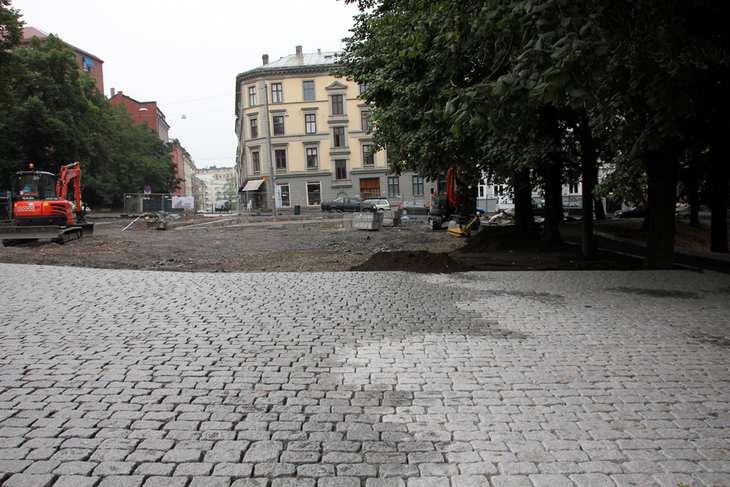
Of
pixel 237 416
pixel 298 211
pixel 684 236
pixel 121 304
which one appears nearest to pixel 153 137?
pixel 298 211

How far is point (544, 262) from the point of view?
13.5 meters

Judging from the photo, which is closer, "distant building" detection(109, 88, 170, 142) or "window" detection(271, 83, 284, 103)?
"window" detection(271, 83, 284, 103)

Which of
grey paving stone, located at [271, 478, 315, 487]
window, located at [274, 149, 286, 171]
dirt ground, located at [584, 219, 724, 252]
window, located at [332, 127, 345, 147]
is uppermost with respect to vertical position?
window, located at [332, 127, 345, 147]

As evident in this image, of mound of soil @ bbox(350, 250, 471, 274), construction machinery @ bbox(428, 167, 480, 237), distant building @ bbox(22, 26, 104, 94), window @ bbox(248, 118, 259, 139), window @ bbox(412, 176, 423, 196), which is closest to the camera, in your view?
mound of soil @ bbox(350, 250, 471, 274)

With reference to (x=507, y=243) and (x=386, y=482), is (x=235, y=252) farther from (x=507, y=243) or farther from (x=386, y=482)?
(x=386, y=482)

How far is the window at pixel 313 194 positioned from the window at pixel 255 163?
637cm

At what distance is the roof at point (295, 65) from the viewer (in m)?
62.7

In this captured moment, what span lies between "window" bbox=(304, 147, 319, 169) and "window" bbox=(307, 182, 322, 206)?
2036mm

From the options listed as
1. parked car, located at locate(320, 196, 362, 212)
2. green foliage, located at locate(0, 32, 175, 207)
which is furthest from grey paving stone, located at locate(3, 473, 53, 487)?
parked car, located at locate(320, 196, 362, 212)

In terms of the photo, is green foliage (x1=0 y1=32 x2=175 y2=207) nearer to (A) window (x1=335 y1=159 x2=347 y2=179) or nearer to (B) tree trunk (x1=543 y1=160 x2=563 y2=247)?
(A) window (x1=335 y1=159 x2=347 y2=179)

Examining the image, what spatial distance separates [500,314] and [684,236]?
20610 millimetres

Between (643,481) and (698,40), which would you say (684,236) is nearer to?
(698,40)

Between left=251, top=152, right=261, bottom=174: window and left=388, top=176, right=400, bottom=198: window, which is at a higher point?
left=251, top=152, right=261, bottom=174: window

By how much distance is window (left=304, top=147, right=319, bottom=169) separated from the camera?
63094mm
